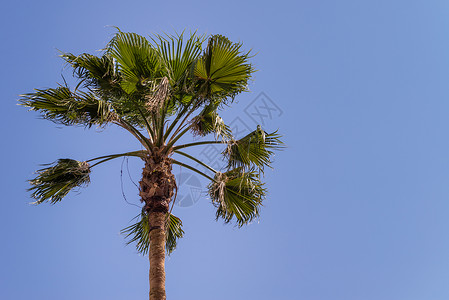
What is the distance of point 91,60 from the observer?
767 cm

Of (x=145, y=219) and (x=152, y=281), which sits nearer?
(x=152, y=281)

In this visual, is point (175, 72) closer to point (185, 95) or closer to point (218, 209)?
point (185, 95)

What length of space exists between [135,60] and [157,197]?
7.69 ft

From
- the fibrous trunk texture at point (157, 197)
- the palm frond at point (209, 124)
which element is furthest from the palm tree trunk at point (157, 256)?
the palm frond at point (209, 124)

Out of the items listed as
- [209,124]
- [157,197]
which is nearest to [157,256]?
[157,197]

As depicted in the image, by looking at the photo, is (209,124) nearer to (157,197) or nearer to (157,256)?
(157,197)

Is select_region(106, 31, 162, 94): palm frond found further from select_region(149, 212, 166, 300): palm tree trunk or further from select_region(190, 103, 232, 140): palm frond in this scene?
select_region(149, 212, 166, 300): palm tree trunk

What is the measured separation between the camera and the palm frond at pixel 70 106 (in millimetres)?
7355

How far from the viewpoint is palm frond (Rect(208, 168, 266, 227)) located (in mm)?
7777

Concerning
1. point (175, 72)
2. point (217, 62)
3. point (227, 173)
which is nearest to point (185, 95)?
point (175, 72)

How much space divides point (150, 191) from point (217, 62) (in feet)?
7.78

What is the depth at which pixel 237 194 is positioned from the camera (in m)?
7.95

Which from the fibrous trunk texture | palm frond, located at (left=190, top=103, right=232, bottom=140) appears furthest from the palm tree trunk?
palm frond, located at (left=190, top=103, right=232, bottom=140)

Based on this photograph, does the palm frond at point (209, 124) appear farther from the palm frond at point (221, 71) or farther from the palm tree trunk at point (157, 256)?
the palm tree trunk at point (157, 256)
